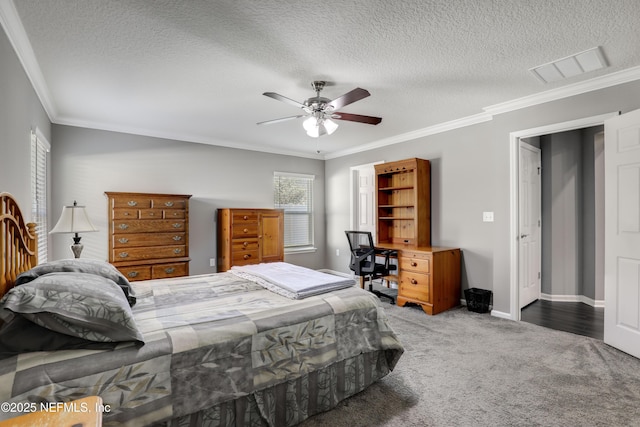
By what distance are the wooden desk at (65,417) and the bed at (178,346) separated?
459 millimetres

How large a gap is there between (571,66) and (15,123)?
435cm

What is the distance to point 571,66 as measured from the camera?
104 inches

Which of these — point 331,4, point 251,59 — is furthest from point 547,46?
point 251,59

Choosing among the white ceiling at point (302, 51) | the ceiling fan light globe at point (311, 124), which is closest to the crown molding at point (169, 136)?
the white ceiling at point (302, 51)

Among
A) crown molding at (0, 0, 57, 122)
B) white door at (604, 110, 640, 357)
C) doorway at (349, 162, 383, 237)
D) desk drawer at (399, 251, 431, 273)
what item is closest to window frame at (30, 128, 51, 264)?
crown molding at (0, 0, 57, 122)

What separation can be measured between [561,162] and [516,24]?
3131 millimetres

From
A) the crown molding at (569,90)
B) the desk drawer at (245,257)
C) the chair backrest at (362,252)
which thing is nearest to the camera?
the crown molding at (569,90)

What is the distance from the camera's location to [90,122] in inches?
162

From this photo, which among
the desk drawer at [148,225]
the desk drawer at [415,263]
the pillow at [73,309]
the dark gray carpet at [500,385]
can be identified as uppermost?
the desk drawer at [148,225]

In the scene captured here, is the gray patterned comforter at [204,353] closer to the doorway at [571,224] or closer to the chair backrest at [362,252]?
the chair backrest at [362,252]

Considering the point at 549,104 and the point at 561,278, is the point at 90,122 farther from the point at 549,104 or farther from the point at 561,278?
the point at 561,278

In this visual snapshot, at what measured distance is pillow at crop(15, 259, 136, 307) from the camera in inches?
62.1

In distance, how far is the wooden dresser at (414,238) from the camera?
387cm

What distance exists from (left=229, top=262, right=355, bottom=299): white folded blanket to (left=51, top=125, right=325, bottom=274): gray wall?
240cm
